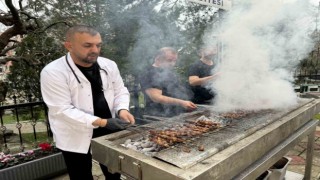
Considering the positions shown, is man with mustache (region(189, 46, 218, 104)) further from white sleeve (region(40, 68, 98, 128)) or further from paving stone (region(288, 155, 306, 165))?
white sleeve (region(40, 68, 98, 128))

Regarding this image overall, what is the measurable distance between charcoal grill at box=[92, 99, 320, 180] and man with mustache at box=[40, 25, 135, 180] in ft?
0.97

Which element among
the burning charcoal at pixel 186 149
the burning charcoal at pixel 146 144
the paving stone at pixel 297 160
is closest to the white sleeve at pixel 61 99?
the burning charcoal at pixel 146 144

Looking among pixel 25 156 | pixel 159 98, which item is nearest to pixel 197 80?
pixel 159 98

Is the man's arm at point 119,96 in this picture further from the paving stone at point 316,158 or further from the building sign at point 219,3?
the paving stone at point 316,158

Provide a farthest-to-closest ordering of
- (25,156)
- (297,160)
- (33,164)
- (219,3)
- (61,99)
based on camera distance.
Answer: (297,160) < (25,156) < (33,164) < (219,3) < (61,99)

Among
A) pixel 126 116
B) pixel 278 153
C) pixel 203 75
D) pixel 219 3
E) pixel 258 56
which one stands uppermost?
pixel 219 3

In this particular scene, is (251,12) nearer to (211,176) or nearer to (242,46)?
(242,46)

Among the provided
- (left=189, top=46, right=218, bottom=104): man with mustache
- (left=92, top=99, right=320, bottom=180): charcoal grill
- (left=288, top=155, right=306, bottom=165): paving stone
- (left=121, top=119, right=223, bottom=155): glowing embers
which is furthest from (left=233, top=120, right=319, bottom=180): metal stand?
(left=189, top=46, right=218, bottom=104): man with mustache

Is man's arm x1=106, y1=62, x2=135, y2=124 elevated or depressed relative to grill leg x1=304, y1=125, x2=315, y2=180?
elevated

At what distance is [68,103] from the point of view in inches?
93.0

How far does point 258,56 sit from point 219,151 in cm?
196

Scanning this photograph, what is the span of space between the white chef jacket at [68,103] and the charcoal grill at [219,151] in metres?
0.33

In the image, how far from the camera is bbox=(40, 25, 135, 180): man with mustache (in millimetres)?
2318

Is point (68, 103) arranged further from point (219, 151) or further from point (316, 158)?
point (316, 158)
